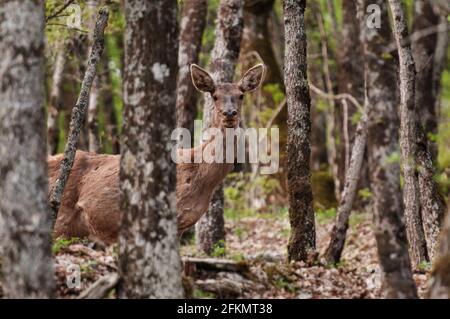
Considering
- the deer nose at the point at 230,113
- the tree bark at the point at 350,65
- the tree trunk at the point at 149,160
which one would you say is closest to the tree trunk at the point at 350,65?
the tree bark at the point at 350,65

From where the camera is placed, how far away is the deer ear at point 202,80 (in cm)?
1220

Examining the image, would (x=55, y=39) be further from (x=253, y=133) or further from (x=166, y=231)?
(x=166, y=231)

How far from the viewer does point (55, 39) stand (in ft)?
61.6

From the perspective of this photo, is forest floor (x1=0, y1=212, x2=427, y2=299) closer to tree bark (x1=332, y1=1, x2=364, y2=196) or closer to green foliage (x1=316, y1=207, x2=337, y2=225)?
green foliage (x1=316, y1=207, x2=337, y2=225)

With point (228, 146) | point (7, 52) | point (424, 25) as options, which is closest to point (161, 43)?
point (7, 52)

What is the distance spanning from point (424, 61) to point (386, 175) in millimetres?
11658

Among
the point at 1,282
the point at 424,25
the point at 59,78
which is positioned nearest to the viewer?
the point at 1,282

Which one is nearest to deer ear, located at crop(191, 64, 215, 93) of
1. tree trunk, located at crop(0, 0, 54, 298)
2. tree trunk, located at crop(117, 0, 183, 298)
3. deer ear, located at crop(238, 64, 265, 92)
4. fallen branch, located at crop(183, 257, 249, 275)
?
deer ear, located at crop(238, 64, 265, 92)

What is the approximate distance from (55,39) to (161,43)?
11182 mm

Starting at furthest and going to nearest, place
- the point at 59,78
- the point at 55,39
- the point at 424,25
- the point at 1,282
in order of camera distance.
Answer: the point at 59,78 < the point at 424,25 < the point at 55,39 < the point at 1,282

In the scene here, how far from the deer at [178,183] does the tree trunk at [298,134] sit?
2.20 ft

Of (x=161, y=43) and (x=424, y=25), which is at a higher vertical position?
(x=424, y=25)

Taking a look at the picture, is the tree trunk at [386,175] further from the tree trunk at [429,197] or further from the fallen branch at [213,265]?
the tree trunk at [429,197]
